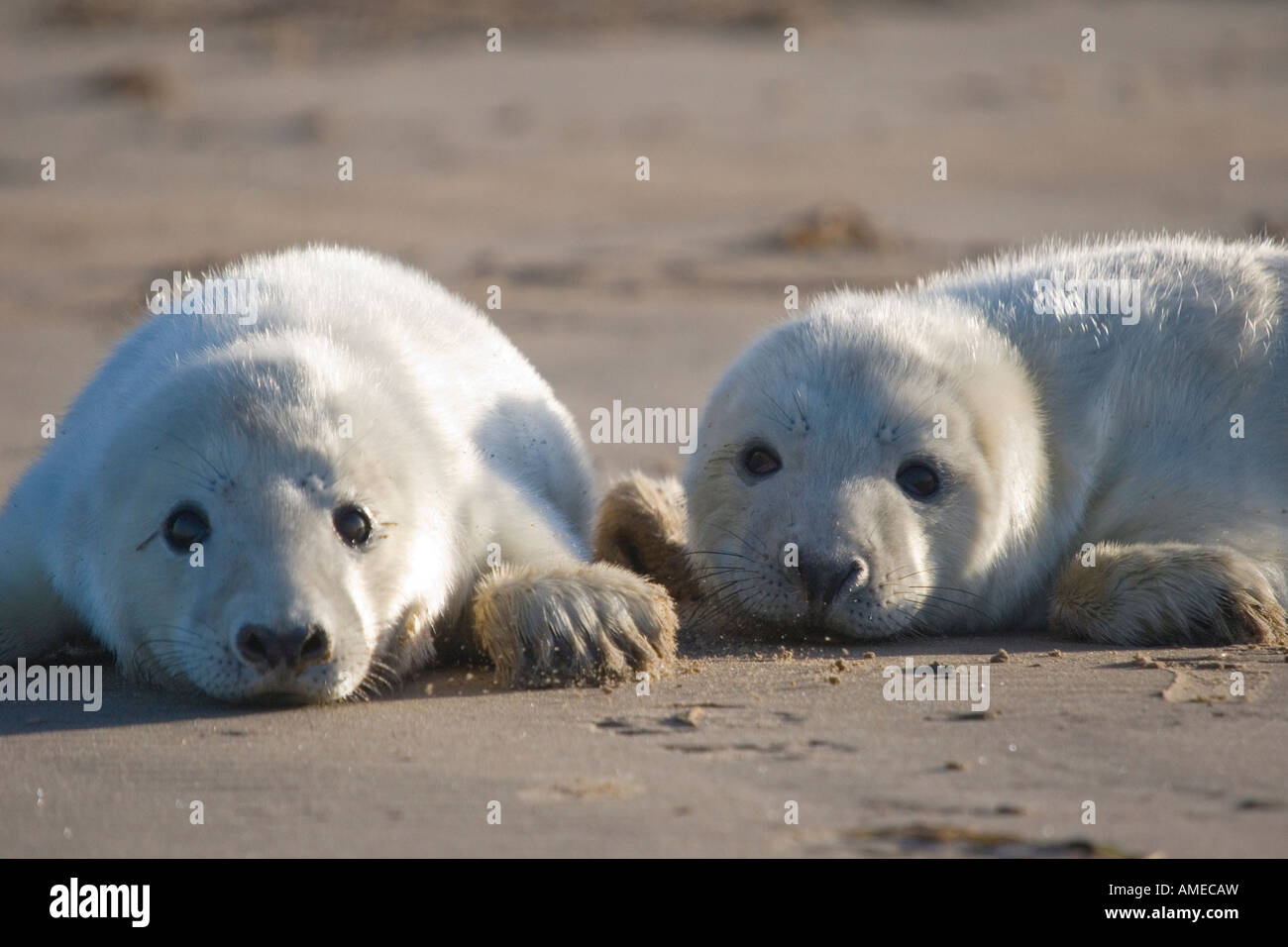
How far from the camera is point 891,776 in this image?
3.47 meters

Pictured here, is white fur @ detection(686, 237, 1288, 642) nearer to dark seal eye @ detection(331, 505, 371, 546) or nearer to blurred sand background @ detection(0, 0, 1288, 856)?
blurred sand background @ detection(0, 0, 1288, 856)

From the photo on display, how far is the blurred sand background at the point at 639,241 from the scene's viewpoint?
11.0 ft

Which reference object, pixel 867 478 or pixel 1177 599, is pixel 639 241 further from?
pixel 1177 599

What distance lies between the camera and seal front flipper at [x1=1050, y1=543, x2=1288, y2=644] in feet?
15.1

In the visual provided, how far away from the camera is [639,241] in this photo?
12.7 m

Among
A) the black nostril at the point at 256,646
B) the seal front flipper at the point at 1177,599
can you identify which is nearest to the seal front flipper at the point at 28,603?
the black nostril at the point at 256,646

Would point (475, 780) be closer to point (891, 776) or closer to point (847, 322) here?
point (891, 776)

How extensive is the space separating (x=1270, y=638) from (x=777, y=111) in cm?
1328

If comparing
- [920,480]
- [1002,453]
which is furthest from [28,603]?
[1002,453]

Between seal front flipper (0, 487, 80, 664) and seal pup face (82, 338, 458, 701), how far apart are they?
35 centimetres

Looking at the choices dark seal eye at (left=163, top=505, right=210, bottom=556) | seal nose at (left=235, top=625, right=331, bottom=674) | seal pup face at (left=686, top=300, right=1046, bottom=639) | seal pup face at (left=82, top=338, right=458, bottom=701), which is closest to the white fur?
seal pup face at (left=686, top=300, right=1046, bottom=639)

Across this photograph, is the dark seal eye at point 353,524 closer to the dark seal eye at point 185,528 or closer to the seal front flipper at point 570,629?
the dark seal eye at point 185,528

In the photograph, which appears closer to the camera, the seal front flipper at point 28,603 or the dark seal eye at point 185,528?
the dark seal eye at point 185,528

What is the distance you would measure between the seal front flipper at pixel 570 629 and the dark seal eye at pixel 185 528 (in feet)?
2.43
